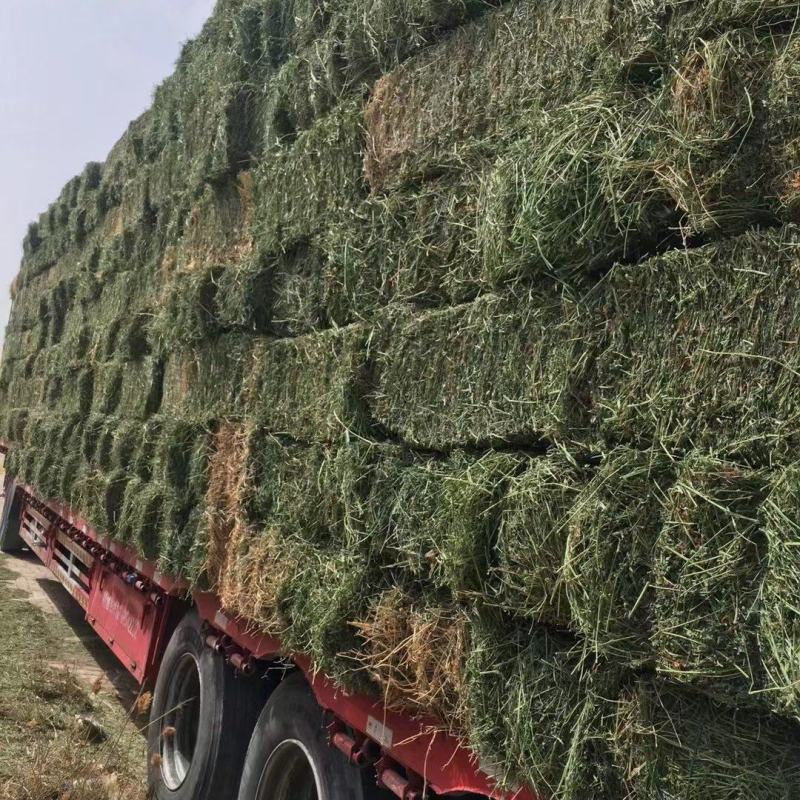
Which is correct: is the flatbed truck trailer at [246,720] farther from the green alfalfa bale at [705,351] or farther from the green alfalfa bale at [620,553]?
the green alfalfa bale at [705,351]

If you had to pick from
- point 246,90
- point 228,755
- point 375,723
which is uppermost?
point 246,90

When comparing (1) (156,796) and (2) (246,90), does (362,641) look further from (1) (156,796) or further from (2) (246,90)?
(2) (246,90)

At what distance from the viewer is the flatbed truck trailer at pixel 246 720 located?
3107 mm

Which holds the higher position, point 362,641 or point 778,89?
point 778,89

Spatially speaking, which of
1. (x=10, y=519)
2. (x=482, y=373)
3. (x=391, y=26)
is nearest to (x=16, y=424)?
(x=10, y=519)

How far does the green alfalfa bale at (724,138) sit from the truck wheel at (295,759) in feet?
8.21

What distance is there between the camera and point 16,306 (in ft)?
50.9

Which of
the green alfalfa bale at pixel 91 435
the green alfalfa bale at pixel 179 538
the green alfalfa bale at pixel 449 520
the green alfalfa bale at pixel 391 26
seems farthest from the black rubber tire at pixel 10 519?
the green alfalfa bale at pixel 449 520

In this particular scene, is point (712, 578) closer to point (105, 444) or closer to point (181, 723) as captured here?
point (181, 723)

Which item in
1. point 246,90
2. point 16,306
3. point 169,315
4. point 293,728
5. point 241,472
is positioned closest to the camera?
point 293,728

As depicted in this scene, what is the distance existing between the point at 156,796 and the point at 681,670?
4276mm

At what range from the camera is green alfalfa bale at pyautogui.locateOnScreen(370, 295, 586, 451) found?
8.25ft

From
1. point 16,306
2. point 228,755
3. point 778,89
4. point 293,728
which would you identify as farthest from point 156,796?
→ point 16,306

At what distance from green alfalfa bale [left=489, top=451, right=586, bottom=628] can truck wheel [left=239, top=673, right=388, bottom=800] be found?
56.5 inches
